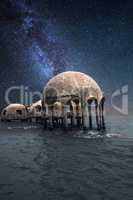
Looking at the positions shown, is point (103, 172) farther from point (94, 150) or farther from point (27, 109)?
point (27, 109)

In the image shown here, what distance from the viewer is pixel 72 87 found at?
228ft

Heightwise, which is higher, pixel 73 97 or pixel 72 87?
pixel 72 87

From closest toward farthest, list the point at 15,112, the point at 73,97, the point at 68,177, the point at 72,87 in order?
1. the point at 68,177
2. the point at 73,97
3. the point at 72,87
4. the point at 15,112

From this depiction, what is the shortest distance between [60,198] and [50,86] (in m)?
57.9

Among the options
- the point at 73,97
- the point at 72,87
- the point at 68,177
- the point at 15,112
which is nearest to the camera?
the point at 68,177

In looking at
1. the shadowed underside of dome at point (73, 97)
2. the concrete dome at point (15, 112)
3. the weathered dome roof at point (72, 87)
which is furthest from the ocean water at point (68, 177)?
the concrete dome at point (15, 112)

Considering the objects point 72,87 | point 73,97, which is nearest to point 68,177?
point 73,97

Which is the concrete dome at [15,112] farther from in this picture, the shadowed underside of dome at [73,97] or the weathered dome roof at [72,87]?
the shadowed underside of dome at [73,97]

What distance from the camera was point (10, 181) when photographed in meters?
21.0

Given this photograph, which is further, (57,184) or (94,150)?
(94,150)

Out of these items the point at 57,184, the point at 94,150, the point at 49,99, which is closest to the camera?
the point at 57,184

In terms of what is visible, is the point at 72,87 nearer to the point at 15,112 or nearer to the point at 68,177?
the point at 68,177

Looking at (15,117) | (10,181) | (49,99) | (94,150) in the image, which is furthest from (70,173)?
(15,117)

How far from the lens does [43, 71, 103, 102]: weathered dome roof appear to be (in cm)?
6875
